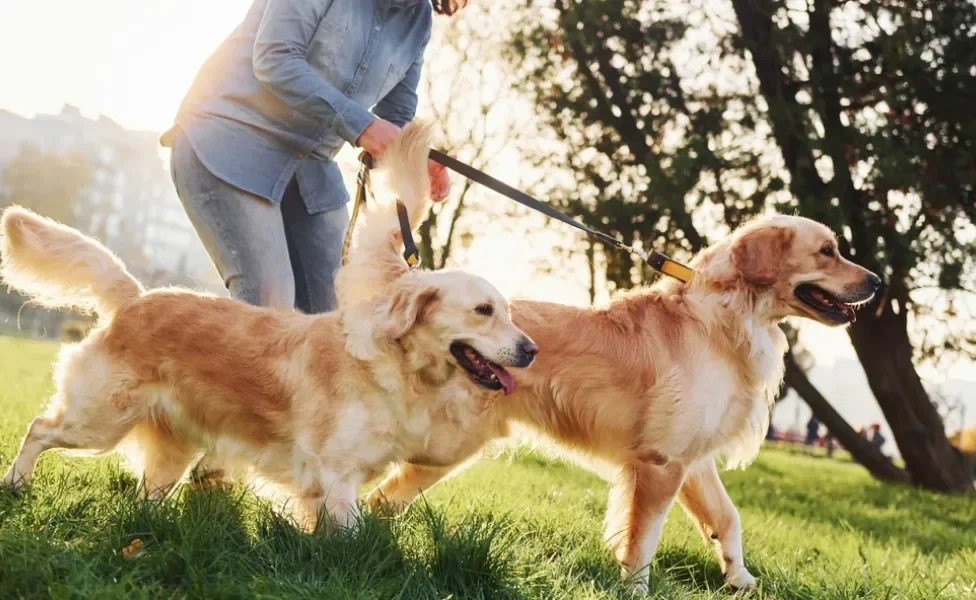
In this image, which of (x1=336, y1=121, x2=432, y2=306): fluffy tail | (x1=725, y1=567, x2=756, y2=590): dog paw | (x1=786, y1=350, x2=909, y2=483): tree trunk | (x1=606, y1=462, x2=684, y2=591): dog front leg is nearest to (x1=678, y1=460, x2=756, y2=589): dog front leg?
(x1=725, y1=567, x2=756, y2=590): dog paw

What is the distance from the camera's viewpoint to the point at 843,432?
544 inches

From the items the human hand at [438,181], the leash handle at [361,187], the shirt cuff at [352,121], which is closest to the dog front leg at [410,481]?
the leash handle at [361,187]

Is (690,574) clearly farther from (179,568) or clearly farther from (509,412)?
(179,568)

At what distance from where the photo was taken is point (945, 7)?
10.7m

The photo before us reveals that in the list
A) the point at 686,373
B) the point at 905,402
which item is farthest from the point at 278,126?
the point at 905,402

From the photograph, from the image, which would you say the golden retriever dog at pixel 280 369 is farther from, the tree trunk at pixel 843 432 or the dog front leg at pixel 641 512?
the tree trunk at pixel 843 432

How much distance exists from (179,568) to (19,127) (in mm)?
51413

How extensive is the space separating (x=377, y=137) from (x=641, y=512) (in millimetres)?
2111

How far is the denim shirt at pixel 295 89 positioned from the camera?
3906 mm

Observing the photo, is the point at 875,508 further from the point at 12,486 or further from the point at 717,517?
the point at 12,486

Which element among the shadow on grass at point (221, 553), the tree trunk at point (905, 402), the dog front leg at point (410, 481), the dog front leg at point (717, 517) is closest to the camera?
the shadow on grass at point (221, 553)

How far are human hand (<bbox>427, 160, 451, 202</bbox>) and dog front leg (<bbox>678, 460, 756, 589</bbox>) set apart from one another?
1874mm

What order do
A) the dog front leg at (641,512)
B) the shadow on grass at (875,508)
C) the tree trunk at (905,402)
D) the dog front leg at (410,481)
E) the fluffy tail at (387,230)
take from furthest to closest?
1. the tree trunk at (905,402)
2. the shadow on grass at (875,508)
3. the dog front leg at (410,481)
4. the dog front leg at (641,512)
5. the fluffy tail at (387,230)

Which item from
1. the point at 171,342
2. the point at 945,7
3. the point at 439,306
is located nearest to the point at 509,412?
the point at 439,306
